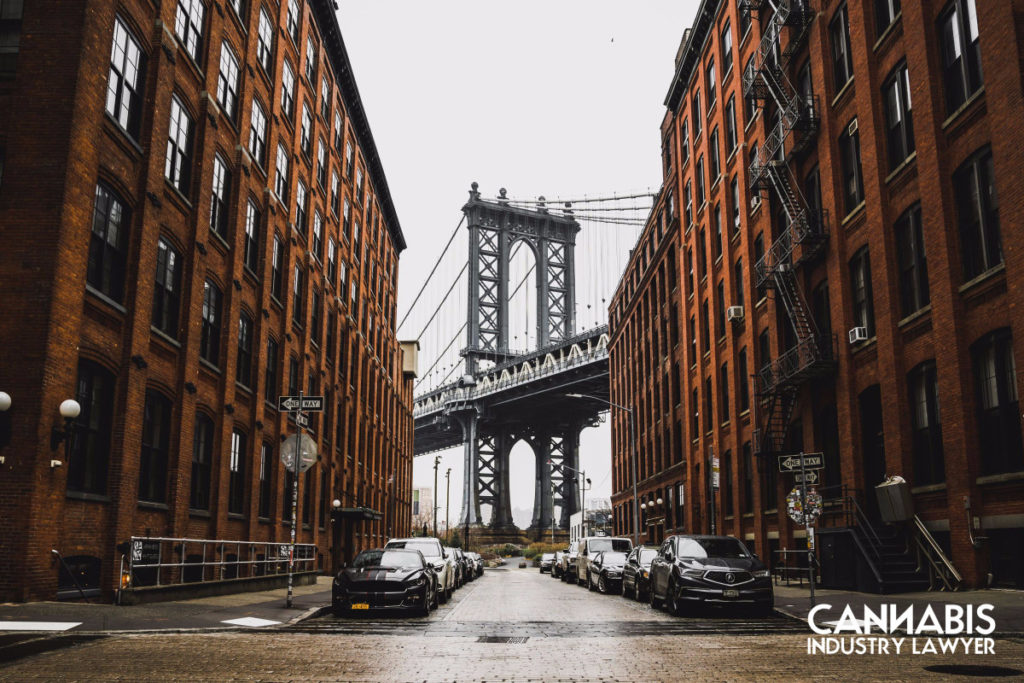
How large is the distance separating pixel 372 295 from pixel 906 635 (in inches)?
1781

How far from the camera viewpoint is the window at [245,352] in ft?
94.5

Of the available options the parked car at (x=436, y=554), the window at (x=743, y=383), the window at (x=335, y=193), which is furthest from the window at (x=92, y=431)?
the window at (x=335, y=193)

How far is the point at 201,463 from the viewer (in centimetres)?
2511

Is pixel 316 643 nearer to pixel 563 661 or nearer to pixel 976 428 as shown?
pixel 563 661

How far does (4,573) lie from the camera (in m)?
15.1

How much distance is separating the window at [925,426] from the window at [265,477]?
1955 cm

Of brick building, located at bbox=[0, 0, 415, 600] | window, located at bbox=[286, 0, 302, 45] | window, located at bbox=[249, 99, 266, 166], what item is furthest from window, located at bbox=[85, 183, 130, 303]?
window, located at bbox=[286, 0, 302, 45]

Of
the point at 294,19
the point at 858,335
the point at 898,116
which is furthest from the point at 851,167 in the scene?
the point at 294,19

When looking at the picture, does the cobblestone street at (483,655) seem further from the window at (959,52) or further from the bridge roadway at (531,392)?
the bridge roadway at (531,392)

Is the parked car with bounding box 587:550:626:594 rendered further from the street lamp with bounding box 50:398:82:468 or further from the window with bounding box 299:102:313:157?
the window with bounding box 299:102:313:157

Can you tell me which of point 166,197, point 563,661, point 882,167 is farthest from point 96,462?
point 882,167

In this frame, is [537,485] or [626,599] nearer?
[626,599]

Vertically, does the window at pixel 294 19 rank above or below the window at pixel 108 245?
above

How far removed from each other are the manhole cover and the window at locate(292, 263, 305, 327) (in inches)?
1142
